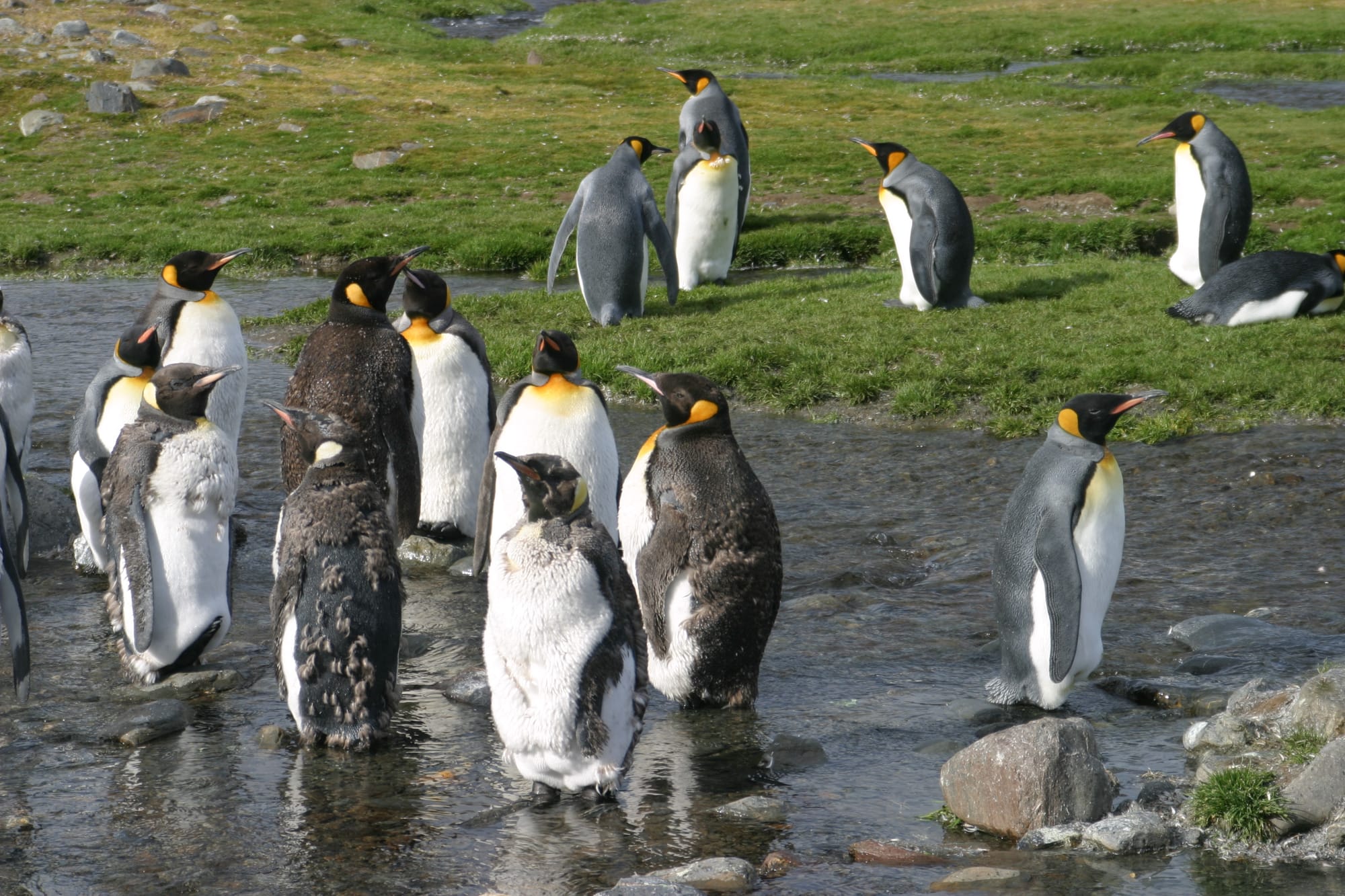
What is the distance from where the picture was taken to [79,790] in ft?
14.9

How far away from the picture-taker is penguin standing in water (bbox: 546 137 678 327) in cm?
1205

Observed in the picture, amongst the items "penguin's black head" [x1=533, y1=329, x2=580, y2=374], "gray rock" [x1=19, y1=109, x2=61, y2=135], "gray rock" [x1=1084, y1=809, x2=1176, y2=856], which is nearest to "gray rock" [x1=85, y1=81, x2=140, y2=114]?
"gray rock" [x1=19, y1=109, x2=61, y2=135]

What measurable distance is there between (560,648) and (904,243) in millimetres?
8267

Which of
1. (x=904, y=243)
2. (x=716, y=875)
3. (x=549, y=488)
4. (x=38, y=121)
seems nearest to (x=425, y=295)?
(x=549, y=488)

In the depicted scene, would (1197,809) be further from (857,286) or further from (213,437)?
(857,286)

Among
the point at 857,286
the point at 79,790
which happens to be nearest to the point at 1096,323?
the point at 857,286

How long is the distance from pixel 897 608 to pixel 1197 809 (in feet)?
7.48

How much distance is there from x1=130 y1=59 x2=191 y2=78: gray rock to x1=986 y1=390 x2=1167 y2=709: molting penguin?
32.3m

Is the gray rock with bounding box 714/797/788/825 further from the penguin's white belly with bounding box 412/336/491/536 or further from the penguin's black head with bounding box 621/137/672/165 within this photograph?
the penguin's black head with bounding box 621/137/672/165

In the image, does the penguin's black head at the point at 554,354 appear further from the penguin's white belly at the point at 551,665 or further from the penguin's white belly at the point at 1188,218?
the penguin's white belly at the point at 1188,218

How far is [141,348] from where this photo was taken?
6.94 meters

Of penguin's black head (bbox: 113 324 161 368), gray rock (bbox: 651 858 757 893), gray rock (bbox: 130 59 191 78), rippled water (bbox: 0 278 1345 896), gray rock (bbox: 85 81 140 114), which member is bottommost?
rippled water (bbox: 0 278 1345 896)

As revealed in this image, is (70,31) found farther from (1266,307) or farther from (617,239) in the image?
(1266,307)

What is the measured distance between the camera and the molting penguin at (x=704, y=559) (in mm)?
5383
